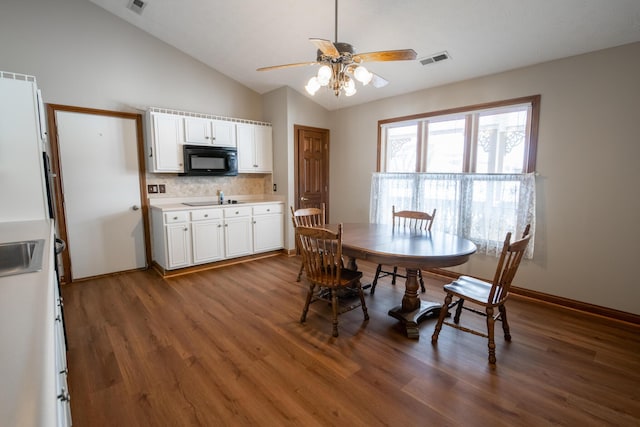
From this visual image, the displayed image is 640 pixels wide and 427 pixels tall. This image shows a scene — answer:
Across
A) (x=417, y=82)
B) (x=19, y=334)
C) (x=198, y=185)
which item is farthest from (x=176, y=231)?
(x=417, y=82)

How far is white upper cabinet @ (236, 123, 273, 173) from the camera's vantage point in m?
4.62

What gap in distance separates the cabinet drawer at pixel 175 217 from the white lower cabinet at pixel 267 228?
990 millimetres

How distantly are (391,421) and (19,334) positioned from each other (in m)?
1.67

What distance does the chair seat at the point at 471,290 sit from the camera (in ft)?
7.27

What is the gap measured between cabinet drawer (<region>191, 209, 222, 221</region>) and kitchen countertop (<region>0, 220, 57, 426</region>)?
2.73 metres

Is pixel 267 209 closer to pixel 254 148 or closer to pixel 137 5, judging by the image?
pixel 254 148

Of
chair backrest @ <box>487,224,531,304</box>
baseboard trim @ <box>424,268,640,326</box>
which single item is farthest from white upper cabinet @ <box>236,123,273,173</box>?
baseboard trim @ <box>424,268,640,326</box>

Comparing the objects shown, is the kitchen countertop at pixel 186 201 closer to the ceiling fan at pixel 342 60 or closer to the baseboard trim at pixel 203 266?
the baseboard trim at pixel 203 266

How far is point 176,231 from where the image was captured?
382 cm

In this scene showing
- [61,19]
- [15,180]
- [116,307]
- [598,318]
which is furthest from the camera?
[61,19]

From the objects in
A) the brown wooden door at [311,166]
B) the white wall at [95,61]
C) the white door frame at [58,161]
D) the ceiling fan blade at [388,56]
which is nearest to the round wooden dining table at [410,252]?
the ceiling fan blade at [388,56]

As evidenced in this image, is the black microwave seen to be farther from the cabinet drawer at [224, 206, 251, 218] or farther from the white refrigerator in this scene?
the white refrigerator

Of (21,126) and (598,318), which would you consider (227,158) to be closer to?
(21,126)

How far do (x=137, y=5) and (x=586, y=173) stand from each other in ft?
16.6
